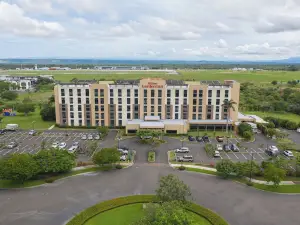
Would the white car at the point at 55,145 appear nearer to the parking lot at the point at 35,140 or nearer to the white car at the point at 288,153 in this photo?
the parking lot at the point at 35,140

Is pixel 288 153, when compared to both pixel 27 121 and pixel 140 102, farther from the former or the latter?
Answer: pixel 27 121

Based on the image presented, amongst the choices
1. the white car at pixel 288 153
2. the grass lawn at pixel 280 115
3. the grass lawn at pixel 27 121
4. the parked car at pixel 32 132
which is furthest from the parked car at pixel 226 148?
the grass lawn at pixel 27 121

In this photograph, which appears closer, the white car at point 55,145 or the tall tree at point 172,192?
the tall tree at point 172,192

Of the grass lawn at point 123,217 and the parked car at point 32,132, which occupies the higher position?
the parked car at point 32,132

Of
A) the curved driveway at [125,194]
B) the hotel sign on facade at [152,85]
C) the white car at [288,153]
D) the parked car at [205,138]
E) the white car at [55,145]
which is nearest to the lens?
the curved driveway at [125,194]

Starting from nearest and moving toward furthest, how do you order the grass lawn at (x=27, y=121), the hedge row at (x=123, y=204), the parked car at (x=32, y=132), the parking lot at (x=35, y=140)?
1. the hedge row at (x=123, y=204)
2. the parking lot at (x=35, y=140)
3. the parked car at (x=32, y=132)
4. the grass lawn at (x=27, y=121)

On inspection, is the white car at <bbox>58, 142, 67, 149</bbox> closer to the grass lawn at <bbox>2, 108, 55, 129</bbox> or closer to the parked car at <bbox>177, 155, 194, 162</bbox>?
the grass lawn at <bbox>2, 108, 55, 129</bbox>

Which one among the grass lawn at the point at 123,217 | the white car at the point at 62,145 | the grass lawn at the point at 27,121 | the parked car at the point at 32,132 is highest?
the grass lawn at the point at 27,121
